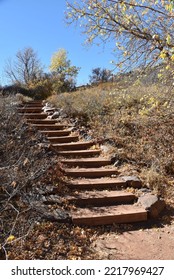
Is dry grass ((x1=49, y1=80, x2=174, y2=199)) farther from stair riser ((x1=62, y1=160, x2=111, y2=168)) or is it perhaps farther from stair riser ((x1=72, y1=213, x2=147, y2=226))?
stair riser ((x1=72, y1=213, x2=147, y2=226))

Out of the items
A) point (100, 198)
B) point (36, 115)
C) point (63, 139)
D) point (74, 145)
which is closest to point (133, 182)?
point (100, 198)

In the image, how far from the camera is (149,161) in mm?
6461

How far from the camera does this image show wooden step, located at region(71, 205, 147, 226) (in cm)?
428

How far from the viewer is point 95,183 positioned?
17.6 feet

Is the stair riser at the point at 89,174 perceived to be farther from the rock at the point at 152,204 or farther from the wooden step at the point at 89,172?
the rock at the point at 152,204

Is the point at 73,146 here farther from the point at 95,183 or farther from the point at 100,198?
the point at 100,198

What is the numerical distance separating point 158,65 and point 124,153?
229 centimetres

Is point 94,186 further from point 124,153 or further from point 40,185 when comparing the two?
point 124,153

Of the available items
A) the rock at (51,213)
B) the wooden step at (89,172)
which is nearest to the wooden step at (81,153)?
A: the wooden step at (89,172)

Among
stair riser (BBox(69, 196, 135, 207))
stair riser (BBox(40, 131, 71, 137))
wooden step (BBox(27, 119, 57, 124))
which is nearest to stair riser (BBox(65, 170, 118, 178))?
stair riser (BBox(69, 196, 135, 207))

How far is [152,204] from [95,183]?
1192 millimetres

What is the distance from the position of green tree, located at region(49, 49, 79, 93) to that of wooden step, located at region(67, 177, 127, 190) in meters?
13.2

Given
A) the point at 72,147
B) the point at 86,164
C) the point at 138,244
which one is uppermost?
the point at 72,147
